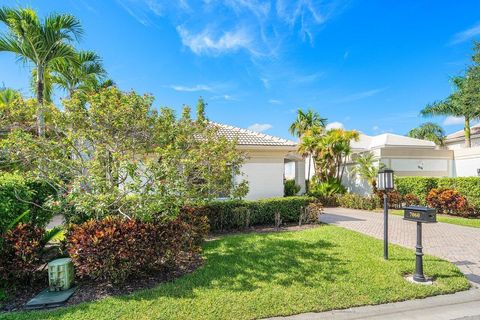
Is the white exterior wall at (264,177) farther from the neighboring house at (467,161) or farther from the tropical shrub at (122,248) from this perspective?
the neighboring house at (467,161)

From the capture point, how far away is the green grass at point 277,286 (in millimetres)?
4262

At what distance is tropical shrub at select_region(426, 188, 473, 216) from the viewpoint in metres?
13.9

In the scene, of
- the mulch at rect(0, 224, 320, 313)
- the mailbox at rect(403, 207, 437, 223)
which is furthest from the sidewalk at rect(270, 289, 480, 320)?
the mulch at rect(0, 224, 320, 313)

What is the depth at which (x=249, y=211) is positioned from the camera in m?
11.0

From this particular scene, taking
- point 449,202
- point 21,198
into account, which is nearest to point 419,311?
point 21,198

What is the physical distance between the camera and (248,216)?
10.9m

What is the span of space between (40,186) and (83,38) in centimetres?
733

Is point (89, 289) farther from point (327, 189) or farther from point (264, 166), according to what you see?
point (327, 189)

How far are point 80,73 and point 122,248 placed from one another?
441 inches

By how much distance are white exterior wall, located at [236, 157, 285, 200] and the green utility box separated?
28.7 feet

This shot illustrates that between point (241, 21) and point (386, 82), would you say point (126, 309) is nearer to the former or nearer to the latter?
point (241, 21)

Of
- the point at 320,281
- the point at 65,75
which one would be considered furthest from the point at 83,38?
the point at 320,281

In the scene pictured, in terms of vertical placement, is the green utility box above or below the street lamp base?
above

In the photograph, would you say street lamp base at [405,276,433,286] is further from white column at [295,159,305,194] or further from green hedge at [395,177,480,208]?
white column at [295,159,305,194]
